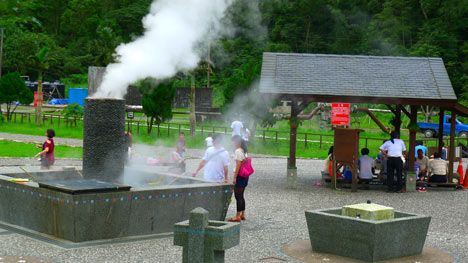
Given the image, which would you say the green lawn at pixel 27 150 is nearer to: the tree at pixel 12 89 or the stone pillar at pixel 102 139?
the tree at pixel 12 89

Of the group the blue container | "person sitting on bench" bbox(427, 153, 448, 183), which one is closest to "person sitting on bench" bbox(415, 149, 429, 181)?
"person sitting on bench" bbox(427, 153, 448, 183)

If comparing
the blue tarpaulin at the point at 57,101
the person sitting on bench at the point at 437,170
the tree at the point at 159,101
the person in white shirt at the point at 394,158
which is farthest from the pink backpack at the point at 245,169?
the blue tarpaulin at the point at 57,101

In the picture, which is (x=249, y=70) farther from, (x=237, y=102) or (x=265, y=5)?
(x=265, y=5)

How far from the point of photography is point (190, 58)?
44.9 ft

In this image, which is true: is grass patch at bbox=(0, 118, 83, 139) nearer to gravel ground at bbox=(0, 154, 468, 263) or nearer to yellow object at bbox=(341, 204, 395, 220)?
gravel ground at bbox=(0, 154, 468, 263)

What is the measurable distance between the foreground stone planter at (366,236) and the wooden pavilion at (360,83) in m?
8.33

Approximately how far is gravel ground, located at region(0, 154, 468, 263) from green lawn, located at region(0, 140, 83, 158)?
5.77 m

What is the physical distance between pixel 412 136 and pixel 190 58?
785cm

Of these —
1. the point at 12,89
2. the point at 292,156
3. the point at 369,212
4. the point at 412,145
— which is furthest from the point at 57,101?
the point at 369,212

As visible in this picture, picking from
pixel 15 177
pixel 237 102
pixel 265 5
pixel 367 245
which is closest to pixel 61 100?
pixel 265 5

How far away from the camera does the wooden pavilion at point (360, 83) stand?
18188 millimetres

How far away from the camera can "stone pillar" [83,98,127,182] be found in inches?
447

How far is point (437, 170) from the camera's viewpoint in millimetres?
18719

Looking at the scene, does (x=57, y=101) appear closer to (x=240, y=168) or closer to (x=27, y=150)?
(x=27, y=150)
